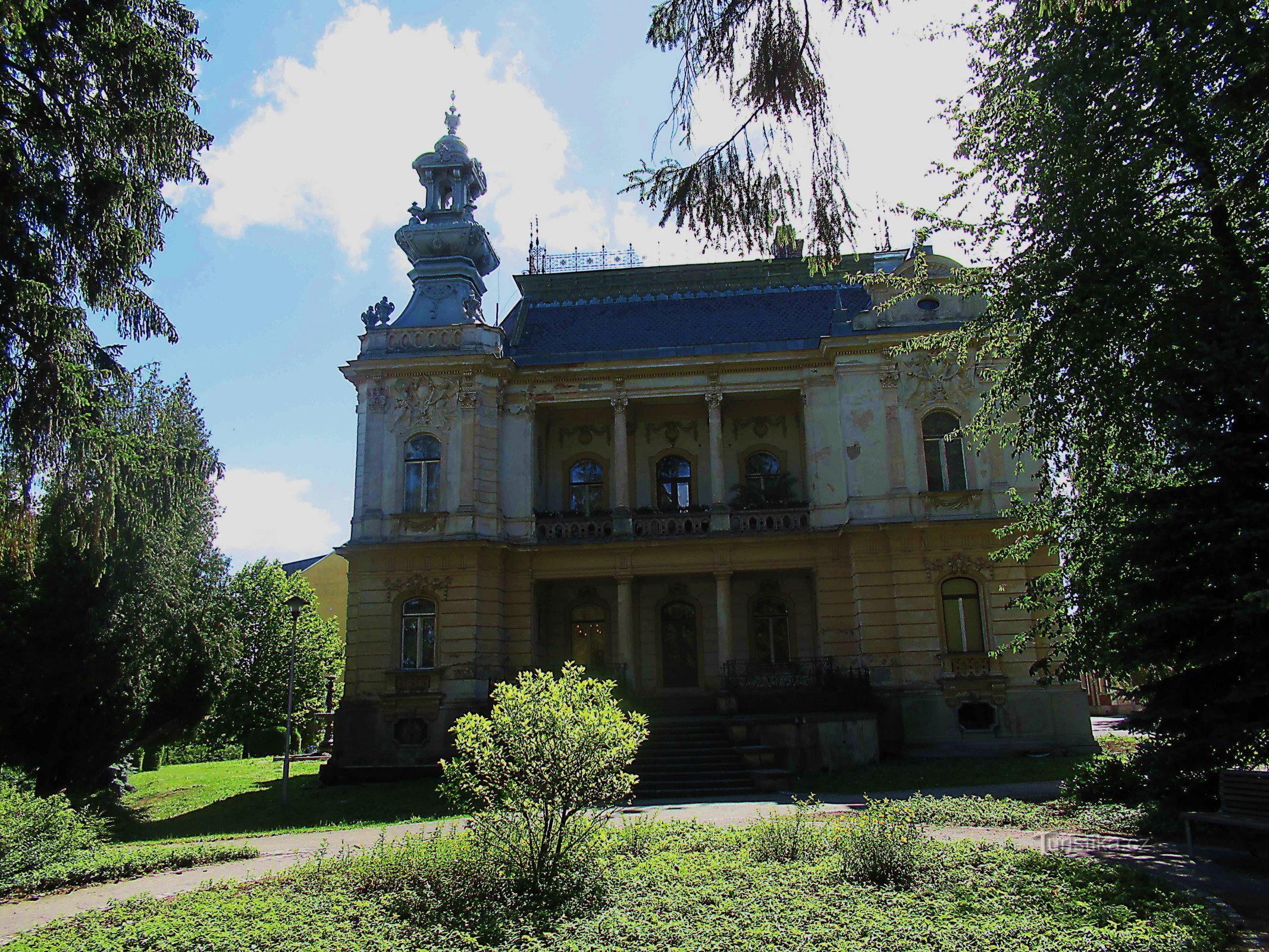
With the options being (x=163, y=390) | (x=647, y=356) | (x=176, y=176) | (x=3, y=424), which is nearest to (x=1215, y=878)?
(x=3, y=424)

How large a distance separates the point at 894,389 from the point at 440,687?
14.5 meters

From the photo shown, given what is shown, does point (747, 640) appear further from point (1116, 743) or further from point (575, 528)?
point (1116, 743)

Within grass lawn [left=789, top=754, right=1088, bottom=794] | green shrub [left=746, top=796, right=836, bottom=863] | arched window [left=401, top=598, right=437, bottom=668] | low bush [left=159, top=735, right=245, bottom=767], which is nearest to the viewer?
green shrub [left=746, top=796, right=836, bottom=863]

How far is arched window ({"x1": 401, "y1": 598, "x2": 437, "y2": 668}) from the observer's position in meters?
23.6

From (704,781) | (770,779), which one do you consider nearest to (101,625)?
(704,781)

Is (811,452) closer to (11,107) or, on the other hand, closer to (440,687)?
(440,687)

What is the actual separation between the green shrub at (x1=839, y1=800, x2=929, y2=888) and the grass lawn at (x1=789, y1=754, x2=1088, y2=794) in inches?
304

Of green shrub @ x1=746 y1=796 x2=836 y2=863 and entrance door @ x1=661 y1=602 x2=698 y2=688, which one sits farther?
entrance door @ x1=661 y1=602 x2=698 y2=688

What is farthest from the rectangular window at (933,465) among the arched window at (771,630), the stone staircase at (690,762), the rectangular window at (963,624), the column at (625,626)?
the stone staircase at (690,762)

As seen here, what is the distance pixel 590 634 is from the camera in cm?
2647

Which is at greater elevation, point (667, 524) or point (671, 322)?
point (671, 322)

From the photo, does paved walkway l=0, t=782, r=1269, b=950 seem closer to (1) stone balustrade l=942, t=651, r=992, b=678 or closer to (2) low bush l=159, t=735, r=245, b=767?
(1) stone balustrade l=942, t=651, r=992, b=678

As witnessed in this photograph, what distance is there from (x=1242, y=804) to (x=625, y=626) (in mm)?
16751

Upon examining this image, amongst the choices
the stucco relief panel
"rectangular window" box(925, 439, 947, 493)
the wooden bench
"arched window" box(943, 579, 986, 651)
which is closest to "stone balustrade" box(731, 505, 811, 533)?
"rectangular window" box(925, 439, 947, 493)
